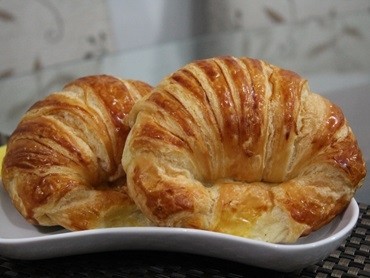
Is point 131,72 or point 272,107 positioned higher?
point 272,107

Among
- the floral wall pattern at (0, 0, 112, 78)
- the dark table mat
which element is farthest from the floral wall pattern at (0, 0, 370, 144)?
the dark table mat

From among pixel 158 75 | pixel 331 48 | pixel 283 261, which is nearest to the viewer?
pixel 283 261

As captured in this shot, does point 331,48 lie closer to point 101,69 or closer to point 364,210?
point 101,69

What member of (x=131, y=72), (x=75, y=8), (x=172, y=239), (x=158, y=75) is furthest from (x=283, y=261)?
(x=75, y=8)

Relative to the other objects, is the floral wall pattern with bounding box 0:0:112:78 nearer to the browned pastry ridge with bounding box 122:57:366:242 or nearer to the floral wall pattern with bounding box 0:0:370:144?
the floral wall pattern with bounding box 0:0:370:144

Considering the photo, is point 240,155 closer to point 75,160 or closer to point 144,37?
point 75,160

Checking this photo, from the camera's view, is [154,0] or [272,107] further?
[154,0]

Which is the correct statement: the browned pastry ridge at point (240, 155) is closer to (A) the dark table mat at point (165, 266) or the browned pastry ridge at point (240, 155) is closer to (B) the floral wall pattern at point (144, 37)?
(A) the dark table mat at point (165, 266)

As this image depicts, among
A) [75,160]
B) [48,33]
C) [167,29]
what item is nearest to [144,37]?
[167,29]
